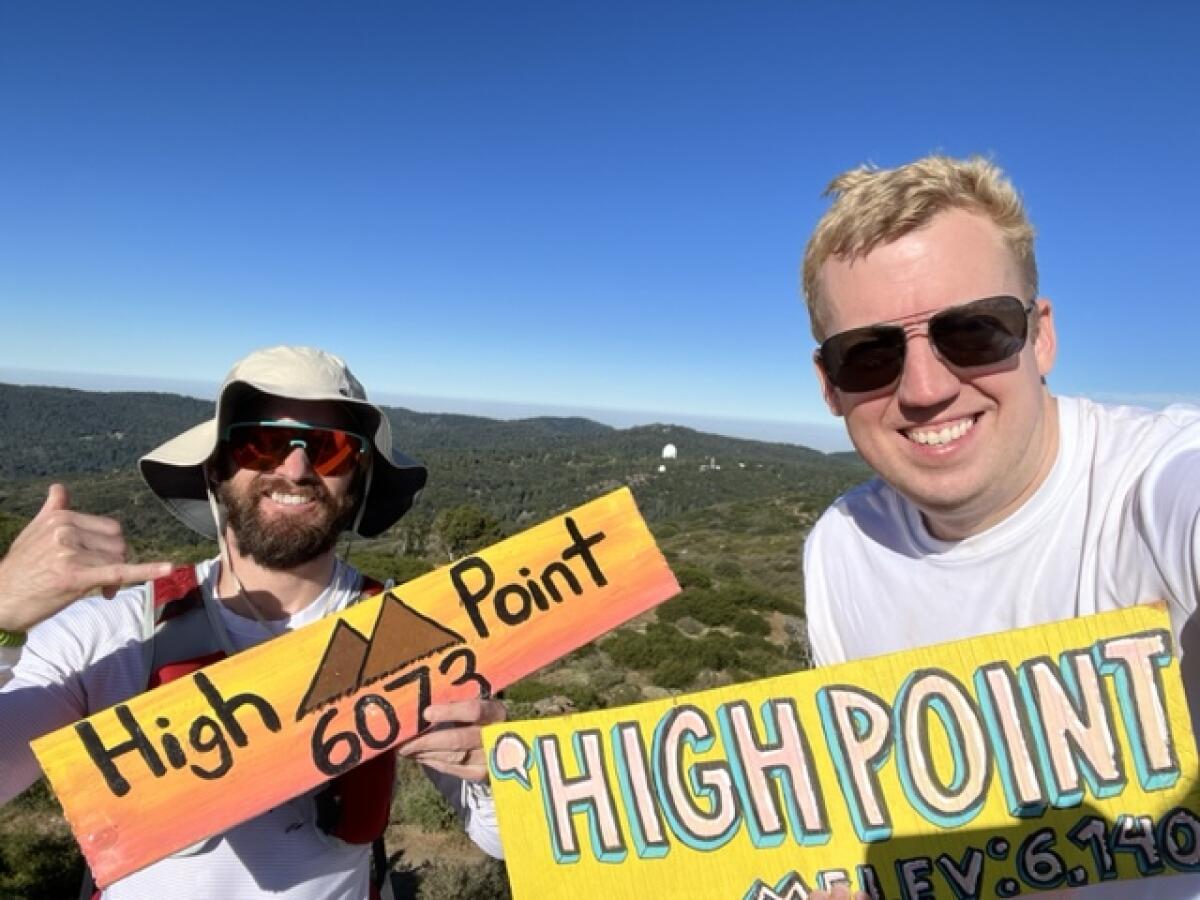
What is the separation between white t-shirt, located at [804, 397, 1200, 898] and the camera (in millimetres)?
1467

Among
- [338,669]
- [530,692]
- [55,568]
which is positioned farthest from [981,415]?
[530,692]

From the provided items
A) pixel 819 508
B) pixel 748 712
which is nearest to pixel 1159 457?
pixel 748 712

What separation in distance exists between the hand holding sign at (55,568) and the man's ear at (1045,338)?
2.32m

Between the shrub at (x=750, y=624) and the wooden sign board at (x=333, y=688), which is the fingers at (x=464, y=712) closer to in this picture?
the wooden sign board at (x=333, y=688)

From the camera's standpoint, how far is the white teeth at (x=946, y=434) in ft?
5.59

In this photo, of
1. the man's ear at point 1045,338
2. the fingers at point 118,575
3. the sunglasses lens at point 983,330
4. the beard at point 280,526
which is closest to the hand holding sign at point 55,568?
the fingers at point 118,575

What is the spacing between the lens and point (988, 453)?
5.44 feet

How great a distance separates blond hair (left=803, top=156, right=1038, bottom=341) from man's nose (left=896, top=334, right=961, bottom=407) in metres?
0.27

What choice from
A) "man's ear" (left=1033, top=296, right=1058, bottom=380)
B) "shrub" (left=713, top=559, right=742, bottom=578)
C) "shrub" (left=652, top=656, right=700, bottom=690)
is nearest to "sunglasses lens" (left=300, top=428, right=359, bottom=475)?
"man's ear" (left=1033, top=296, right=1058, bottom=380)

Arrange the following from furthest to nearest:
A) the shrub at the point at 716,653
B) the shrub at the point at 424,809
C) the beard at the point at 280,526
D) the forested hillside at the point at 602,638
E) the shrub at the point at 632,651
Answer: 1. the shrub at the point at 716,653
2. the shrub at the point at 632,651
3. the shrub at the point at 424,809
4. the forested hillside at the point at 602,638
5. the beard at the point at 280,526

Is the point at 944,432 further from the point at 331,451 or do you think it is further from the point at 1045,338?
the point at 331,451

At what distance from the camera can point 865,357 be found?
178 centimetres

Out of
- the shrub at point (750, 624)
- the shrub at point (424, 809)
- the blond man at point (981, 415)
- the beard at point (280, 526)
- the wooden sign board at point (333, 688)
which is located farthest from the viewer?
the shrub at point (750, 624)

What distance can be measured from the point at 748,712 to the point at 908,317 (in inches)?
43.8
